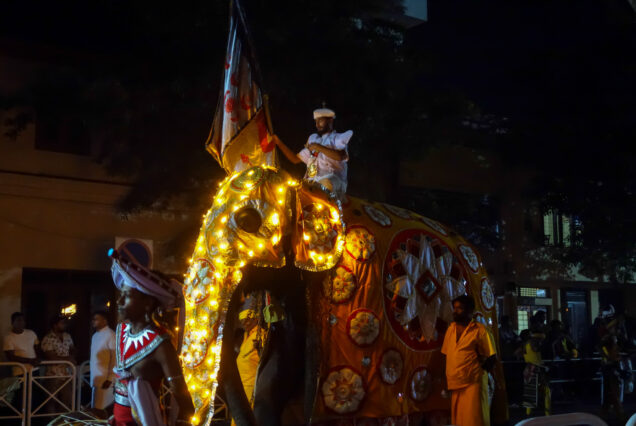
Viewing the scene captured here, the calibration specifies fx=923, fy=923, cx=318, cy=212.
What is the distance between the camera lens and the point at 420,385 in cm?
818

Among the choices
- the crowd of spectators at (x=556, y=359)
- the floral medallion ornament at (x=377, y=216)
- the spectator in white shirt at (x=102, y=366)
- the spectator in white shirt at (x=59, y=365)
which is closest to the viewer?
the spectator in white shirt at (x=102, y=366)

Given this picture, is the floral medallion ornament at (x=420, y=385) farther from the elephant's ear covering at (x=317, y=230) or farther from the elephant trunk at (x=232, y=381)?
the elephant trunk at (x=232, y=381)

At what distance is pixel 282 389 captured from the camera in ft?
24.3

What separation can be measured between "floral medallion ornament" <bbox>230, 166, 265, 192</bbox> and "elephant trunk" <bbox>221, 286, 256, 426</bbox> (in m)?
0.78

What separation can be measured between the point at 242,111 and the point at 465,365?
3.02m

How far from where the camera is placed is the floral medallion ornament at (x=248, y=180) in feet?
22.8

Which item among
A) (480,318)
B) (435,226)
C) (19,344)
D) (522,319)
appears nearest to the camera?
(480,318)

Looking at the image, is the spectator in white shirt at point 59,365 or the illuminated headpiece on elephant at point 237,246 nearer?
the illuminated headpiece on elephant at point 237,246

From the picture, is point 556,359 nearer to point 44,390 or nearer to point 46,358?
point 46,358

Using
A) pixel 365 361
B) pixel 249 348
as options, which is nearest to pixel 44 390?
pixel 249 348

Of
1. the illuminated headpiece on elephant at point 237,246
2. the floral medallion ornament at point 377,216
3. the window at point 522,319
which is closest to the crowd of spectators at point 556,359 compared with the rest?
the window at point 522,319

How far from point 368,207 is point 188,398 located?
9.93ft

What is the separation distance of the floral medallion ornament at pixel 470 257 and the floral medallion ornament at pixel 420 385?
135cm

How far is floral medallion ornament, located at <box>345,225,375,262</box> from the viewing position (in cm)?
777
